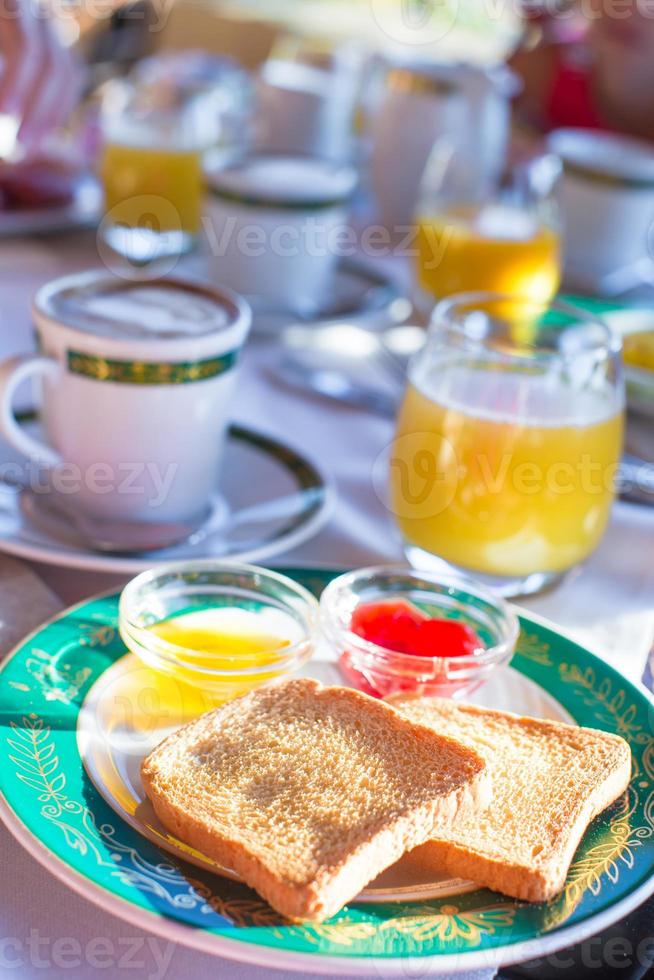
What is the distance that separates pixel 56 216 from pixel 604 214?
74cm

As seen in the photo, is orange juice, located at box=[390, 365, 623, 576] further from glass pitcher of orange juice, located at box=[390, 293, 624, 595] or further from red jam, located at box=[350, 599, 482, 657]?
red jam, located at box=[350, 599, 482, 657]

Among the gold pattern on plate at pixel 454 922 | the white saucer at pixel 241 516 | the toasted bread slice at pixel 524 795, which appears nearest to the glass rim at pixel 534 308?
the white saucer at pixel 241 516

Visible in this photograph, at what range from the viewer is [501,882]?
0.49 m

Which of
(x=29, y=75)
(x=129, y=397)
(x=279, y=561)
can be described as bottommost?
(x=279, y=561)

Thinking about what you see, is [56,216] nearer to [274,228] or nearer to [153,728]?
[274,228]

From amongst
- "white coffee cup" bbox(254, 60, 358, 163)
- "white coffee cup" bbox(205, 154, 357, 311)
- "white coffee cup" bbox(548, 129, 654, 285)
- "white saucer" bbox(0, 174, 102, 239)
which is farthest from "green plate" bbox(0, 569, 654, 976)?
"white coffee cup" bbox(254, 60, 358, 163)

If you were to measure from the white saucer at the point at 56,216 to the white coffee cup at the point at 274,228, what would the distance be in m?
0.25

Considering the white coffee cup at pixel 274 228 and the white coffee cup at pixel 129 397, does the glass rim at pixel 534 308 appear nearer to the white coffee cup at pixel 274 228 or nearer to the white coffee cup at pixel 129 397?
the white coffee cup at pixel 129 397

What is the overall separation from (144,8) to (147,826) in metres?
3.39

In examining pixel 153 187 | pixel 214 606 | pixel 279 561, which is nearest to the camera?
pixel 214 606

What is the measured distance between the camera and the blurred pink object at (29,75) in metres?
1.62

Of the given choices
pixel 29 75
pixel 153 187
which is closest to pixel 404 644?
pixel 153 187

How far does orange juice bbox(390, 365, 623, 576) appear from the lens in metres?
0.79

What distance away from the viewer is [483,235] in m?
1.31
